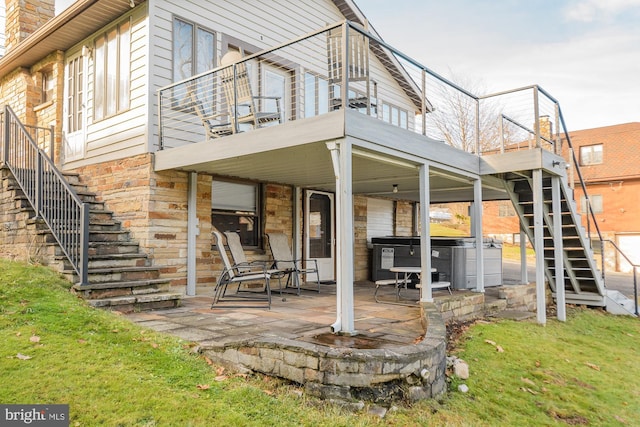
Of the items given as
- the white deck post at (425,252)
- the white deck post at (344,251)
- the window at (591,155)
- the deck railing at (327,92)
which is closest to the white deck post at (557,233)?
the deck railing at (327,92)

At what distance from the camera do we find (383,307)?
6508mm

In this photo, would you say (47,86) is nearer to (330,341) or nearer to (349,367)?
(330,341)

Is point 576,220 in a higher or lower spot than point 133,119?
lower

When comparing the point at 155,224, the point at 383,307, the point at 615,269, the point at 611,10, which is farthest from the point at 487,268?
the point at 615,269

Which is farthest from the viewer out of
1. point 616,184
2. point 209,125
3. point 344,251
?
point 616,184

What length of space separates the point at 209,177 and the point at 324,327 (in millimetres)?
3904

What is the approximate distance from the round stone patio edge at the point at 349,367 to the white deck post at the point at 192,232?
11.8ft

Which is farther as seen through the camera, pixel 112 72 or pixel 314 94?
pixel 314 94

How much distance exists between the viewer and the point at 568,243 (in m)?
8.71

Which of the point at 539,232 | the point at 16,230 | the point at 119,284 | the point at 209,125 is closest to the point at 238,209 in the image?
the point at 209,125

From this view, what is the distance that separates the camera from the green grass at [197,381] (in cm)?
314

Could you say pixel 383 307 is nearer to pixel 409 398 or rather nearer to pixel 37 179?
pixel 409 398

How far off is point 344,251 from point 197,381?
185 centimetres

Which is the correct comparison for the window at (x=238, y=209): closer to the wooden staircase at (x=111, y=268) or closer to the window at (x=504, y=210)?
the wooden staircase at (x=111, y=268)
